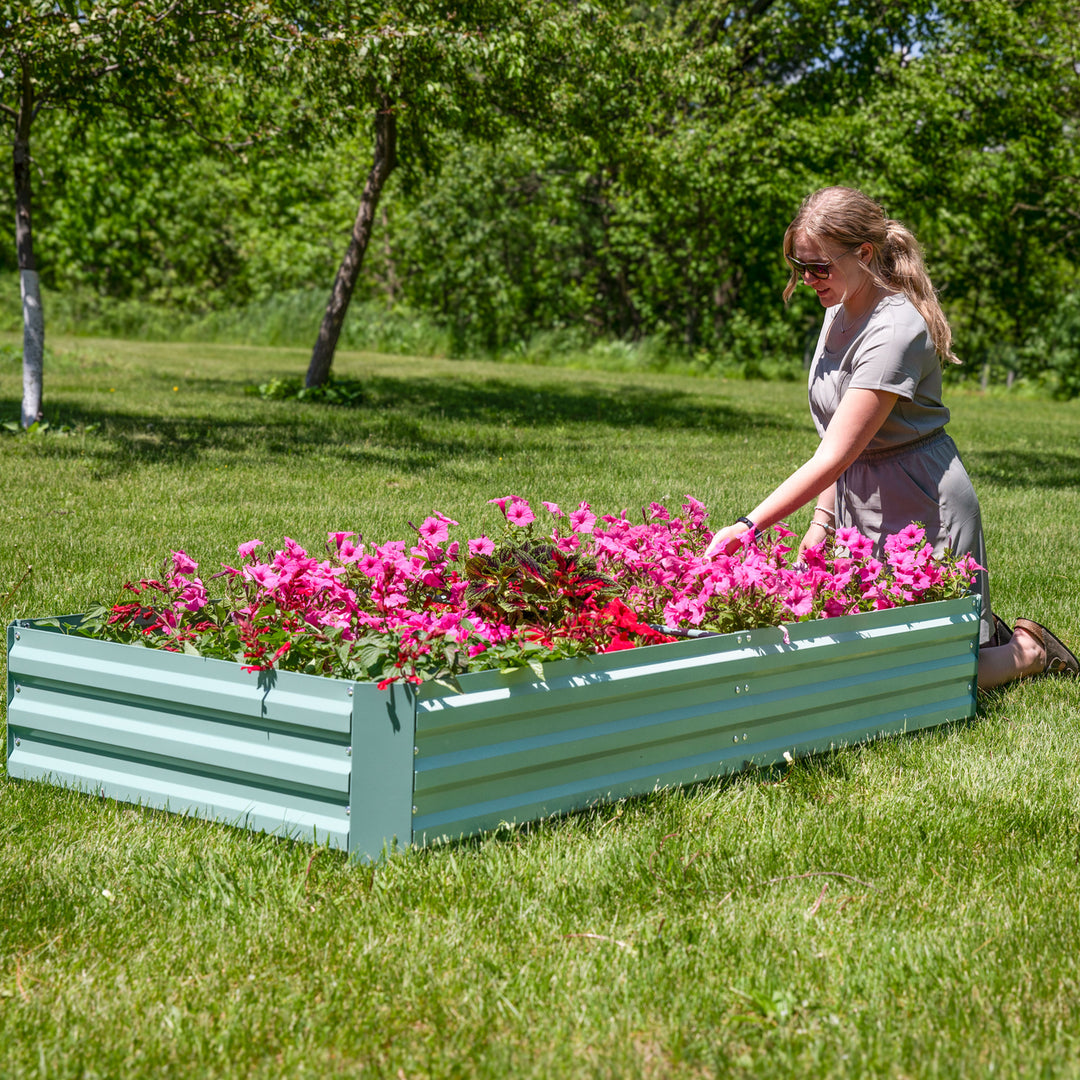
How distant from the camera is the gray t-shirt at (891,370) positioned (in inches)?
138

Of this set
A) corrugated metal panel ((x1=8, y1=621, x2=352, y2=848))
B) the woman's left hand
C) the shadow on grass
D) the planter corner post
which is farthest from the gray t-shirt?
the shadow on grass

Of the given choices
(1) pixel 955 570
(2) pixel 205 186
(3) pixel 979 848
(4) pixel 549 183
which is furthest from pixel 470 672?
(2) pixel 205 186

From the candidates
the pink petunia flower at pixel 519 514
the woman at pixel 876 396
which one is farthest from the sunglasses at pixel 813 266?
the pink petunia flower at pixel 519 514

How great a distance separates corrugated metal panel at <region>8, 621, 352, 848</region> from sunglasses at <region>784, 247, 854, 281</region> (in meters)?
2.00

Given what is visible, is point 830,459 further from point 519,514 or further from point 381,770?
point 381,770

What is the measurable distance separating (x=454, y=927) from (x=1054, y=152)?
84.9 ft

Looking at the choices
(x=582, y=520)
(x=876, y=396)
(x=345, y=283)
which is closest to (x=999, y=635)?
(x=876, y=396)

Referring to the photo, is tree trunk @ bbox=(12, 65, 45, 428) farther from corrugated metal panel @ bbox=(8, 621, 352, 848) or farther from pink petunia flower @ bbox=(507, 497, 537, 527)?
pink petunia flower @ bbox=(507, 497, 537, 527)

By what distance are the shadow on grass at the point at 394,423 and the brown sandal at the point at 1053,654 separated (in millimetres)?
5107

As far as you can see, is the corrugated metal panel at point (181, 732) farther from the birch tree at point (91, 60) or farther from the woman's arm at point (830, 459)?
the birch tree at point (91, 60)

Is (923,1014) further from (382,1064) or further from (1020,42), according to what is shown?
(1020,42)

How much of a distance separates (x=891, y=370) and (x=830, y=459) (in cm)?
34

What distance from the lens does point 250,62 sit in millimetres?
8953

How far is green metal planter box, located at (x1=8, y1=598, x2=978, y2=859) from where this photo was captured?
2533 millimetres
